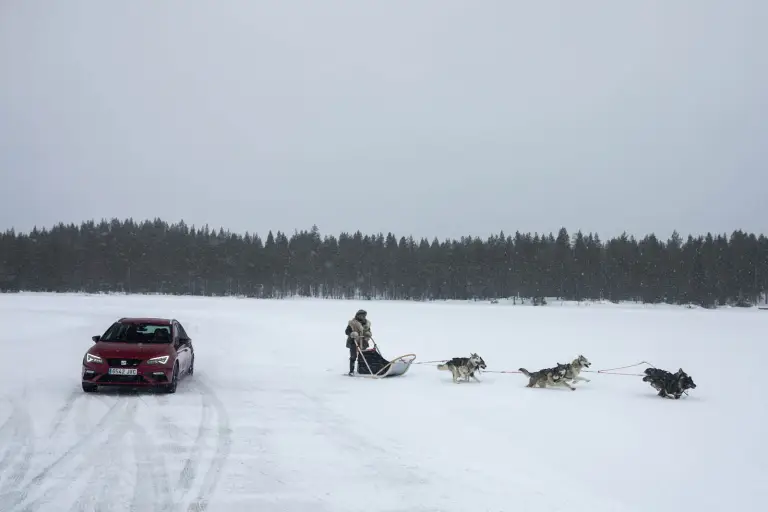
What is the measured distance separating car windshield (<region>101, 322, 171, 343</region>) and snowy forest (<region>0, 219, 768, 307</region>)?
309ft

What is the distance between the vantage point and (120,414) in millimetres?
9539

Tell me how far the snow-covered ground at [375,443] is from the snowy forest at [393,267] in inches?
3542

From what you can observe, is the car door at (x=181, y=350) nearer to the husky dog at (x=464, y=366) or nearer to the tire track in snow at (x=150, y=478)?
the tire track in snow at (x=150, y=478)

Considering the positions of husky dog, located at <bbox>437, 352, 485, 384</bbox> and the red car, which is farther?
husky dog, located at <bbox>437, 352, 485, 384</bbox>

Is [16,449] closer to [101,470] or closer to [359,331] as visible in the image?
[101,470]

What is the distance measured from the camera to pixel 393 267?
11338 cm

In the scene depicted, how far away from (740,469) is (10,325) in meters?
31.2

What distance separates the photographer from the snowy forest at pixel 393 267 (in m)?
98.4

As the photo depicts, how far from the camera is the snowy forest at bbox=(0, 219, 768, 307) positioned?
98.4 m

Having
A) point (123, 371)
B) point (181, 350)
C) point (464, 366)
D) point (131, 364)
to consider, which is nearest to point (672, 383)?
point (464, 366)

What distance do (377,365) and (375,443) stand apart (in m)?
6.93

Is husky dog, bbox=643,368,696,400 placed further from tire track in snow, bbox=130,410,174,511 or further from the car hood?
the car hood

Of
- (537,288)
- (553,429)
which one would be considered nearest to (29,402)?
(553,429)

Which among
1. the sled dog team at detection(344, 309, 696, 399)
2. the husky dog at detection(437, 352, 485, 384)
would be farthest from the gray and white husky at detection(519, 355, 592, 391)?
the husky dog at detection(437, 352, 485, 384)
